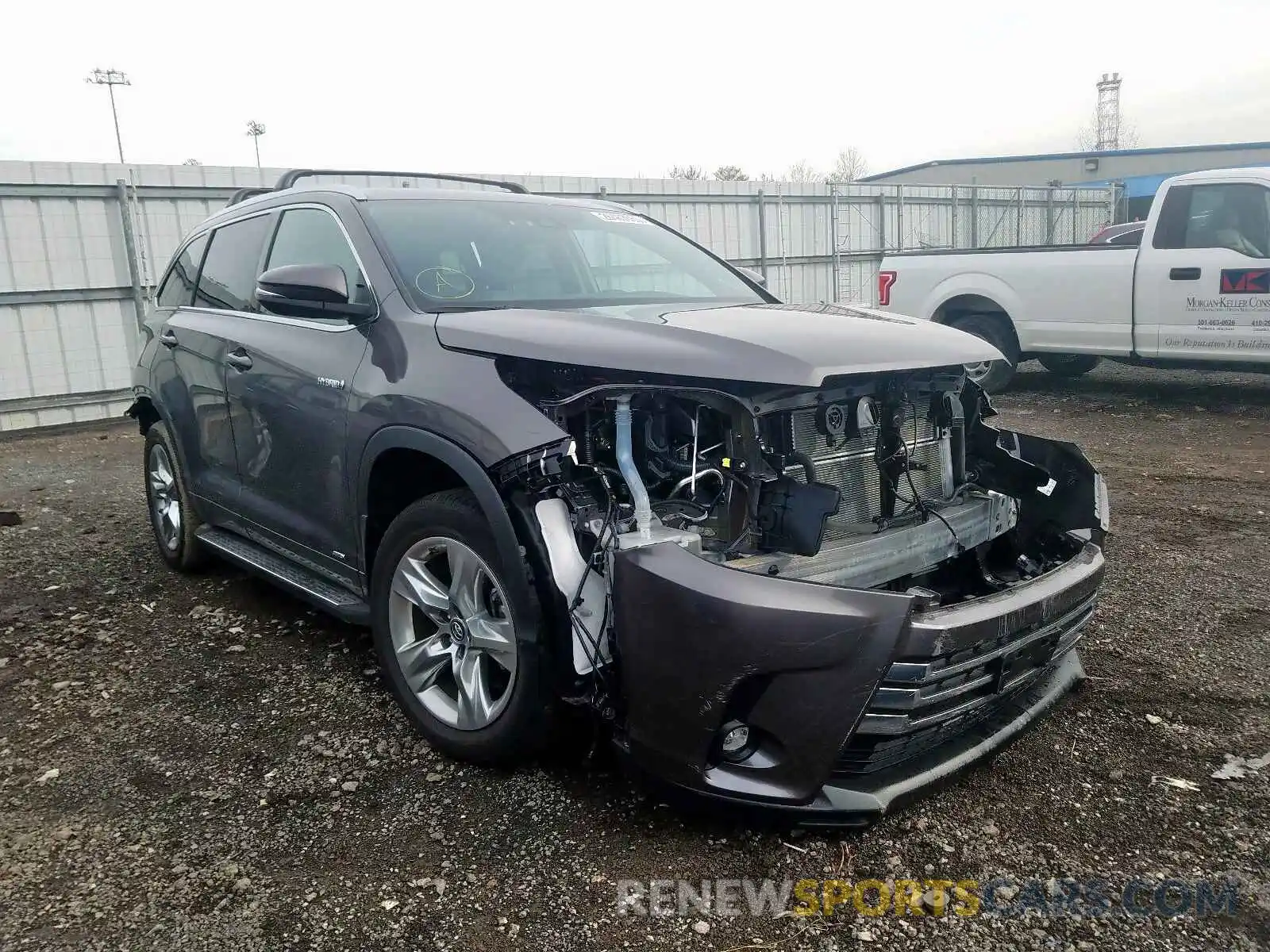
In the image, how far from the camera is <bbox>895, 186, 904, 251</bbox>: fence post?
1805 centimetres

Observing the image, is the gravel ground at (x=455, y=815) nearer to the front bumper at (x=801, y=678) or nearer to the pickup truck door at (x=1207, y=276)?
the front bumper at (x=801, y=678)

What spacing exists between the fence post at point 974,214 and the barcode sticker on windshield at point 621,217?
17922 mm

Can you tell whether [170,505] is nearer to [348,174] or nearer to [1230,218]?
[348,174]

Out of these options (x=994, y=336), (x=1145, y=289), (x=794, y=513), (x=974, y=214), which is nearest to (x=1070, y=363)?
(x=994, y=336)

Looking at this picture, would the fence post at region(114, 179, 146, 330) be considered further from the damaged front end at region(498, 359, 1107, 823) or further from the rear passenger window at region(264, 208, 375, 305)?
the damaged front end at region(498, 359, 1107, 823)

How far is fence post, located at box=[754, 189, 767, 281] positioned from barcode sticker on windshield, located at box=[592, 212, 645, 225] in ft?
36.1

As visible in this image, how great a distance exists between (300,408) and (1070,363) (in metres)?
9.63

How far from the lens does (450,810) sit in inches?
107

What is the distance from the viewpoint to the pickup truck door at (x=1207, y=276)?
26.8 feet

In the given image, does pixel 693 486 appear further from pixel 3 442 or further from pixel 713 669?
pixel 3 442

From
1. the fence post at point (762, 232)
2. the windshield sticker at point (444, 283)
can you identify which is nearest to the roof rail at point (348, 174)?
the windshield sticker at point (444, 283)

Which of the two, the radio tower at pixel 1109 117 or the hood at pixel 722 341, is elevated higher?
the radio tower at pixel 1109 117

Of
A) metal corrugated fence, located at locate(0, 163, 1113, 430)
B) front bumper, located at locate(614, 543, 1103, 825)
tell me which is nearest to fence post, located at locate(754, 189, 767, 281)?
metal corrugated fence, located at locate(0, 163, 1113, 430)

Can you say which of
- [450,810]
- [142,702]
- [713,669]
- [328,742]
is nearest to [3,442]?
[142,702]
